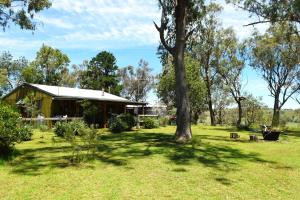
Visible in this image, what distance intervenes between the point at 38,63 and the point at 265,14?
4920cm

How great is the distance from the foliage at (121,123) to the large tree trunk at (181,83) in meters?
9.18

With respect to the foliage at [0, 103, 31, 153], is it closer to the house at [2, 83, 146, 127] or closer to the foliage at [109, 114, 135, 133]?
the foliage at [109, 114, 135, 133]

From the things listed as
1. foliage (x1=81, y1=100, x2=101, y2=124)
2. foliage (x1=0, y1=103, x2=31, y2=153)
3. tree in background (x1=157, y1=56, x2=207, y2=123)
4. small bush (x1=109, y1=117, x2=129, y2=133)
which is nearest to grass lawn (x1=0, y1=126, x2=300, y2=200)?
foliage (x1=0, y1=103, x2=31, y2=153)

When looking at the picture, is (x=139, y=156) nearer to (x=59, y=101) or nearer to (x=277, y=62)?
(x=59, y=101)

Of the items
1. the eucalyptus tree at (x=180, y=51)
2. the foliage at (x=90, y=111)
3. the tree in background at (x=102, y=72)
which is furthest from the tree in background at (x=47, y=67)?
the eucalyptus tree at (x=180, y=51)

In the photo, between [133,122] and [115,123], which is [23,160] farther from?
[133,122]

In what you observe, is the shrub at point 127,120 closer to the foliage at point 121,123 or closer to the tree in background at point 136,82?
the foliage at point 121,123

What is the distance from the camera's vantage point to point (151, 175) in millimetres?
11578

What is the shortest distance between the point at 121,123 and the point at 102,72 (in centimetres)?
4400

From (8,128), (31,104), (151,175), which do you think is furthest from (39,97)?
(151,175)

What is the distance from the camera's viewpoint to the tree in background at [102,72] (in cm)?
7012

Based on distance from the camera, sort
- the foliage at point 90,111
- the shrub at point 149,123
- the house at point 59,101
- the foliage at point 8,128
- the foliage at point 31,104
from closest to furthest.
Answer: the foliage at point 8,128 < the foliage at point 31,104 < the foliage at point 90,111 < the house at point 59,101 < the shrub at point 149,123

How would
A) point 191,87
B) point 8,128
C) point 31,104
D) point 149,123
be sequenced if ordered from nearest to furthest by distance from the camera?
point 8,128 < point 31,104 < point 149,123 < point 191,87

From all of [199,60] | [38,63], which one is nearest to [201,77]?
[199,60]
